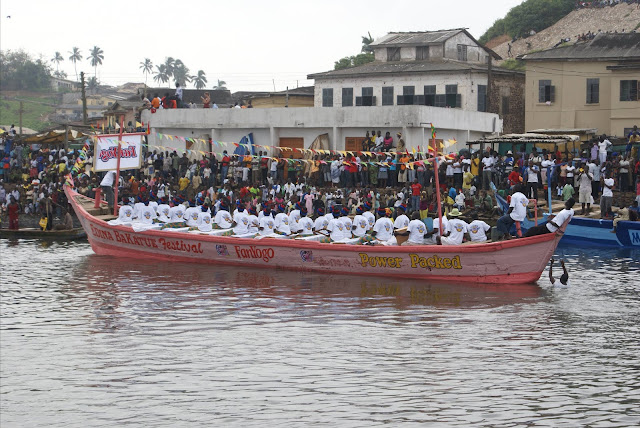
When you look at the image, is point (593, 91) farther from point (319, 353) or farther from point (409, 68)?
point (319, 353)

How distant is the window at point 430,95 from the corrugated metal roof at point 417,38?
4043mm

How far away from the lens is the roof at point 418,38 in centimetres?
5005

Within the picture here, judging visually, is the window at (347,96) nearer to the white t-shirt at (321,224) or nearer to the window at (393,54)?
the window at (393,54)

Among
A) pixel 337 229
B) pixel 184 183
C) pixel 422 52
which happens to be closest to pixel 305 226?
pixel 337 229

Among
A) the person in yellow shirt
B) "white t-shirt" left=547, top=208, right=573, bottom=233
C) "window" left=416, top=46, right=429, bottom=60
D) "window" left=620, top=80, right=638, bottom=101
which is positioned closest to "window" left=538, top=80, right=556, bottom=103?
"window" left=620, top=80, right=638, bottom=101

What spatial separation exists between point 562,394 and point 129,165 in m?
20.5

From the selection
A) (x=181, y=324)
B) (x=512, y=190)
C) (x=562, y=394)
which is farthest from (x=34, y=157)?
(x=562, y=394)

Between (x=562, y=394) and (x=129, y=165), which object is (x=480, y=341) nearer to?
(x=562, y=394)

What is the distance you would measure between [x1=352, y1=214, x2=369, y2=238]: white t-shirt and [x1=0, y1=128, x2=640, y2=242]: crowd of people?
91 centimetres

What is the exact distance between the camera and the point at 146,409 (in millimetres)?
13234

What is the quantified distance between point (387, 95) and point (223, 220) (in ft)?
72.2

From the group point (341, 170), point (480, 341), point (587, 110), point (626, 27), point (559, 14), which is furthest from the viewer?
point (559, 14)

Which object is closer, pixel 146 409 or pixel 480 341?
pixel 146 409

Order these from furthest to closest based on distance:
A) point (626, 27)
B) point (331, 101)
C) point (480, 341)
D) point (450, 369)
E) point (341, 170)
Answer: point (626, 27)
point (331, 101)
point (341, 170)
point (480, 341)
point (450, 369)
